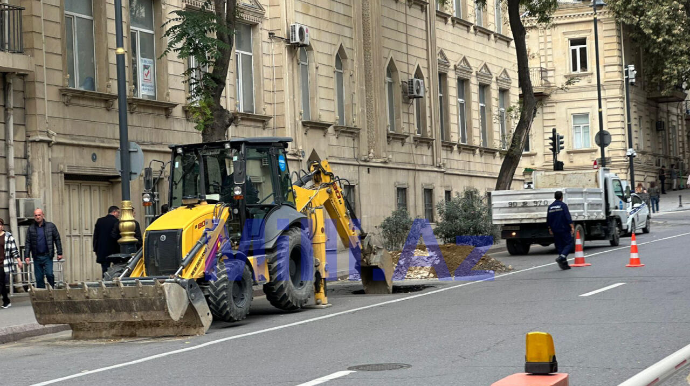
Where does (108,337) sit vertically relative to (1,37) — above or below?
below

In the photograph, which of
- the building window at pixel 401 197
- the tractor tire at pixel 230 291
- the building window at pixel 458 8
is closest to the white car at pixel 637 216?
the building window at pixel 401 197

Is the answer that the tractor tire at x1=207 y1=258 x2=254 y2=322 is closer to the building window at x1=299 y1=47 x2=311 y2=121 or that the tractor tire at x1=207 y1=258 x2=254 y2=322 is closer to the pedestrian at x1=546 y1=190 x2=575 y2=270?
the pedestrian at x1=546 y1=190 x2=575 y2=270

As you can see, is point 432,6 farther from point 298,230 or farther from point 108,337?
point 108,337

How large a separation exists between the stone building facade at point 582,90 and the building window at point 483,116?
19.0 metres

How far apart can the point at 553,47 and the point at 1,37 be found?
161 ft

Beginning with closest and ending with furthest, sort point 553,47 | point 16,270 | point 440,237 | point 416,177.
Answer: point 16,270
point 440,237
point 416,177
point 553,47

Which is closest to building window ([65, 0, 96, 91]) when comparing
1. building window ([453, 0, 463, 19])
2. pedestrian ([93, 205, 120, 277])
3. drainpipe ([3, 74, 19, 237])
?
drainpipe ([3, 74, 19, 237])

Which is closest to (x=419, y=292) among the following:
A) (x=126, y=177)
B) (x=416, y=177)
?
(x=126, y=177)

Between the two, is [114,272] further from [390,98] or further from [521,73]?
[390,98]

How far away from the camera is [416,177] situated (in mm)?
37875

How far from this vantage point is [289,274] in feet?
54.5

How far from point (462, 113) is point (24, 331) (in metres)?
29.3

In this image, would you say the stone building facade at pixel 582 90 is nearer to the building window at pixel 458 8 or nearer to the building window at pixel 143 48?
the building window at pixel 458 8

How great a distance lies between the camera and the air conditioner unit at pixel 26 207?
67.2 feet
